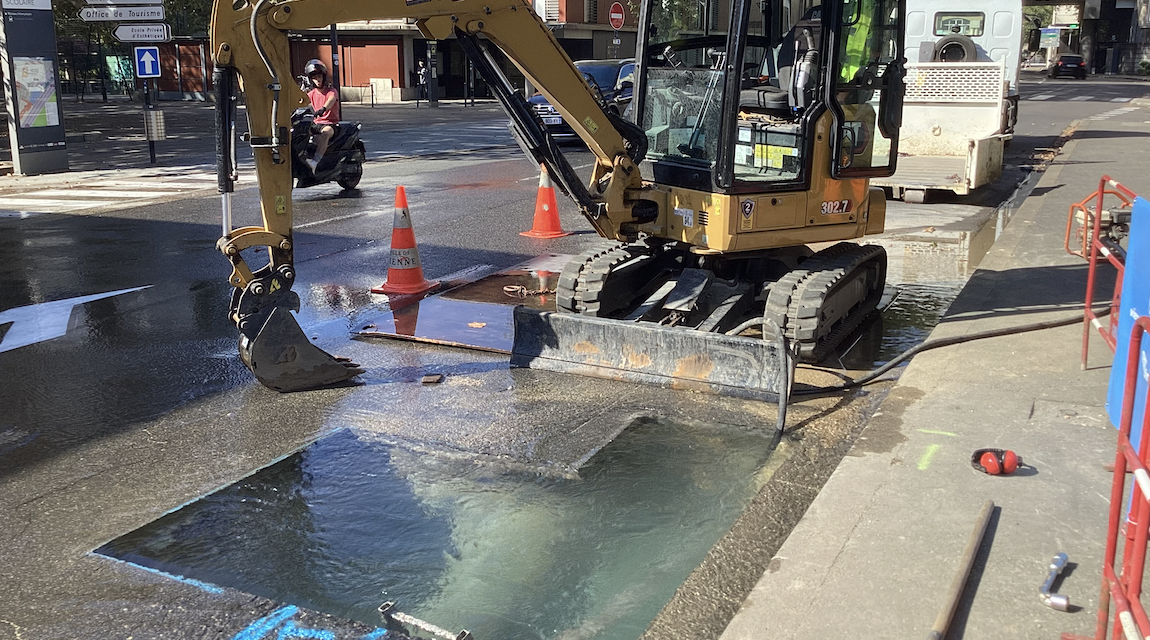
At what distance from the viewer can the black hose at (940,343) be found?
6.55 m

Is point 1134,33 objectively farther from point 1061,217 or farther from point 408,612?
point 408,612

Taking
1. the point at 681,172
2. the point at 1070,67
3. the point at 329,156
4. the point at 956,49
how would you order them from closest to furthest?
the point at 681,172 < the point at 329,156 < the point at 956,49 < the point at 1070,67

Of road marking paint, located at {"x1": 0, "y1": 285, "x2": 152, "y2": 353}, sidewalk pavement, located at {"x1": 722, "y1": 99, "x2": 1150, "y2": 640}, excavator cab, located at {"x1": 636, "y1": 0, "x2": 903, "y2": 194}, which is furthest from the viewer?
road marking paint, located at {"x1": 0, "y1": 285, "x2": 152, "y2": 353}

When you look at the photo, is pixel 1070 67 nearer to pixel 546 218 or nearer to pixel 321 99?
pixel 321 99

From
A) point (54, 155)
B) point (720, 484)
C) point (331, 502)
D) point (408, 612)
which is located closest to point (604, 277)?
point (720, 484)

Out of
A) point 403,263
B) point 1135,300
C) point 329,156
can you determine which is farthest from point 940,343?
point 329,156

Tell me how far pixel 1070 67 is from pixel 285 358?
72383mm

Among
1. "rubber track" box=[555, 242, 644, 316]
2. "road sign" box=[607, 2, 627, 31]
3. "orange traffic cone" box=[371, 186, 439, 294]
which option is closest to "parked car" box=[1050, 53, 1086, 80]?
"road sign" box=[607, 2, 627, 31]

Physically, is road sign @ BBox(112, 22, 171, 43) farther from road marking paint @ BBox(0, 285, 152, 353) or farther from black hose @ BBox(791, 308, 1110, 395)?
A: black hose @ BBox(791, 308, 1110, 395)

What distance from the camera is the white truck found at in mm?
14945

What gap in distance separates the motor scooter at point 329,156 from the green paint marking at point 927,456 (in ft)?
38.6

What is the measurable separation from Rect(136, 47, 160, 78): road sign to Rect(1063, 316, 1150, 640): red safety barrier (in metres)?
18.8

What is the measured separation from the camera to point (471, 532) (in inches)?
181

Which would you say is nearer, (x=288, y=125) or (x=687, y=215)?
(x=288, y=125)
